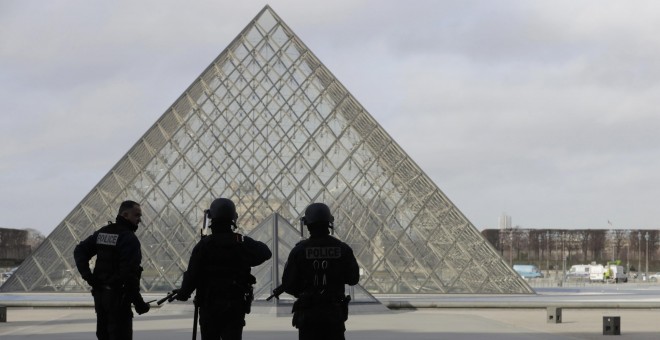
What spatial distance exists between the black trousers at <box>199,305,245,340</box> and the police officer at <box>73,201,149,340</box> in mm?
960

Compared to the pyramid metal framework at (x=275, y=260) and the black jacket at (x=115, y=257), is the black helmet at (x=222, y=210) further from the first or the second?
the pyramid metal framework at (x=275, y=260)

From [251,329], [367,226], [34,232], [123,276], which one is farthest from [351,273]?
[34,232]

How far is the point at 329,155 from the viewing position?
38.2 metres

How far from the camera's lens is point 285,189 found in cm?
3788


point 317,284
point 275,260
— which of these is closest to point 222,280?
point 317,284

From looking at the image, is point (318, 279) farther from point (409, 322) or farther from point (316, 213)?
point (409, 322)

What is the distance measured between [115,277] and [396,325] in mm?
12085

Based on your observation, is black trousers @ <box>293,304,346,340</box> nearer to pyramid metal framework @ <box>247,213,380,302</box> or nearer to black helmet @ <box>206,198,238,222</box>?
black helmet @ <box>206,198,238,222</box>

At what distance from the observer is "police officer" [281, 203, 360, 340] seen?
797cm

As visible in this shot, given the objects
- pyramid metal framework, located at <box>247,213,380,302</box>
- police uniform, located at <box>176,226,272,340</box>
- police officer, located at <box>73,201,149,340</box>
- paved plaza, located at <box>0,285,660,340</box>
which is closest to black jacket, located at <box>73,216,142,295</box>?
police officer, located at <box>73,201,149,340</box>

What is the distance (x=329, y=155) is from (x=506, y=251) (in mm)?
85827

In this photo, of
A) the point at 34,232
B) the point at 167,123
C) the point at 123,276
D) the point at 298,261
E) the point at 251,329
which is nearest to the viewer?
the point at 298,261

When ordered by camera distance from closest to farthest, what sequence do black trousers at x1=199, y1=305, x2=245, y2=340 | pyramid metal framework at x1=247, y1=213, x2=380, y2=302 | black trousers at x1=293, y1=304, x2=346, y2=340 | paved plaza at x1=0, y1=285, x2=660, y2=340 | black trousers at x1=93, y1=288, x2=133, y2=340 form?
1. black trousers at x1=293, y1=304, x2=346, y2=340
2. black trousers at x1=199, y1=305, x2=245, y2=340
3. black trousers at x1=93, y1=288, x2=133, y2=340
4. paved plaza at x1=0, y1=285, x2=660, y2=340
5. pyramid metal framework at x1=247, y1=213, x2=380, y2=302

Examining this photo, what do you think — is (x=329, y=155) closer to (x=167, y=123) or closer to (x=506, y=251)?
(x=167, y=123)
